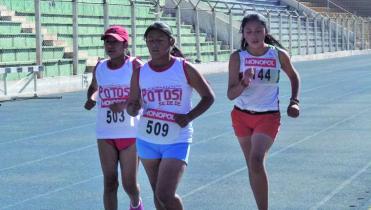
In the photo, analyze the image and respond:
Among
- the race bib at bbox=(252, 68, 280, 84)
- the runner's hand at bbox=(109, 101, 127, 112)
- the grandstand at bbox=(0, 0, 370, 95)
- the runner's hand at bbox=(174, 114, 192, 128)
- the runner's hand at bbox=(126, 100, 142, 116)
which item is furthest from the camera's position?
the grandstand at bbox=(0, 0, 370, 95)

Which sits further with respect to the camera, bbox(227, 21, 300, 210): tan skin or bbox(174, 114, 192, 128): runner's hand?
bbox(227, 21, 300, 210): tan skin

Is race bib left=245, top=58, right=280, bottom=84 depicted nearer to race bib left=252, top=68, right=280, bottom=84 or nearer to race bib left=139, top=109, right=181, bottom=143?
race bib left=252, top=68, right=280, bottom=84

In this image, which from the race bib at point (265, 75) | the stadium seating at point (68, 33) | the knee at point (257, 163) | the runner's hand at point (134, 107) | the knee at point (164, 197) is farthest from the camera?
the stadium seating at point (68, 33)

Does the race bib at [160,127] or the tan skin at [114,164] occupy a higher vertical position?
the race bib at [160,127]

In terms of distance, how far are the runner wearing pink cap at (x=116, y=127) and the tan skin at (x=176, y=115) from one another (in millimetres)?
443

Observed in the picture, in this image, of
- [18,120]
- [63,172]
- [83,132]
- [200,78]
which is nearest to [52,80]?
[18,120]

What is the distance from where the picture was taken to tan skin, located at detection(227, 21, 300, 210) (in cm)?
627

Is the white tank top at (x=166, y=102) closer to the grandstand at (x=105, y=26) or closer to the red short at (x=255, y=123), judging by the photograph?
the red short at (x=255, y=123)

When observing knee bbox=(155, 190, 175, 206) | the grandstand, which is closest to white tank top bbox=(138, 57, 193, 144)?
knee bbox=(155, 190, 175, 206)

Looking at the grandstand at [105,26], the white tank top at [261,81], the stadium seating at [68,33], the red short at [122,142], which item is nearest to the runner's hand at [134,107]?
the red short at [122,142]

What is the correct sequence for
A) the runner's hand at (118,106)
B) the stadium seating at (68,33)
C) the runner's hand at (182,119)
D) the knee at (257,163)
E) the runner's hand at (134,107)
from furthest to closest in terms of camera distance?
the stadium seating at (68,33) → the knee at (257,163) → the runner's hand at (118,106) → the runner's hand at (134,107) → the runner's hand at (182,119)

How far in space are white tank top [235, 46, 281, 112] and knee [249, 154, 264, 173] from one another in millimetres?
386

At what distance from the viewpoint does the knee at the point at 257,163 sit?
6258mm

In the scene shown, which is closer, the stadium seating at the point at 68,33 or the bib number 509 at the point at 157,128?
the bib number 509 at the point at 157,128
